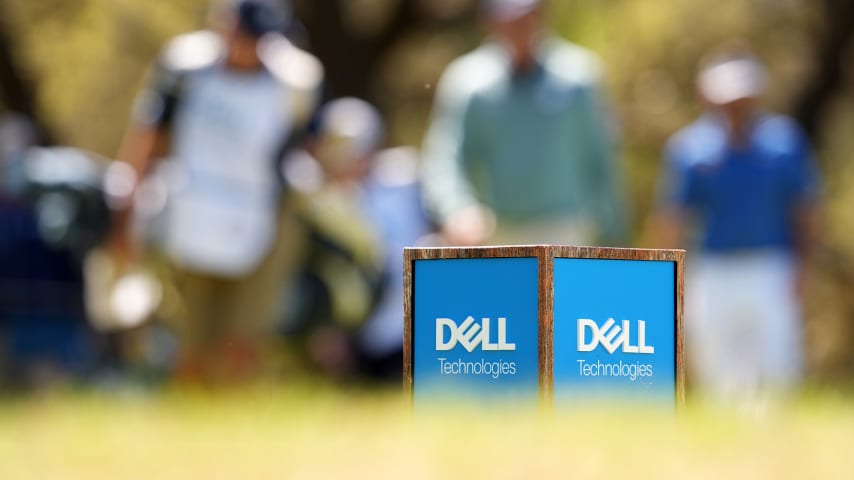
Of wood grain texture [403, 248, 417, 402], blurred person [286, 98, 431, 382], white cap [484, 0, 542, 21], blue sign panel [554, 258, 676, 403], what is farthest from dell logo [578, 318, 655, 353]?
blurred person [286, 98, 431, 382]

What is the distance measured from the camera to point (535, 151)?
7836 mm

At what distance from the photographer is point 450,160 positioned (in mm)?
7918

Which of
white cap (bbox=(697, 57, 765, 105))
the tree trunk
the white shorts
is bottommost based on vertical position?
the white shorts

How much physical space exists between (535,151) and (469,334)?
562cm

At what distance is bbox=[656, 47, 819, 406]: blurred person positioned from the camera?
920 centimetres

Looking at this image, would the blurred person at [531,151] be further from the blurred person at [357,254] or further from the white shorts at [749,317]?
the blurred person at [357,254]

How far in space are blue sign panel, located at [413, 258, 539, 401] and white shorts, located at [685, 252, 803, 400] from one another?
6.96 metres

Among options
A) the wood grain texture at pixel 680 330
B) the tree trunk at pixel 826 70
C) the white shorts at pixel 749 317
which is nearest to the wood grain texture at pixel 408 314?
the wood grain texture at pixel 680 330

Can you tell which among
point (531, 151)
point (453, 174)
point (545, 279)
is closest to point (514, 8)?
point (531, 151)

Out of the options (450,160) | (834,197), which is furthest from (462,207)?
(834,197)

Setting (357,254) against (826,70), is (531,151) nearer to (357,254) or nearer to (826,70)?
(357,254)

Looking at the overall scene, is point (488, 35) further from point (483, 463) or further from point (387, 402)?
point (483, 463)

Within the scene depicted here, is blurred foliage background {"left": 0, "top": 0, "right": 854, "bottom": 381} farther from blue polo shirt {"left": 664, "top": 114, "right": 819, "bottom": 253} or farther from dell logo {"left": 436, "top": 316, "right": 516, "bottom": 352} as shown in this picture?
dell logo {"left": 436, "top": 316, "right": 516, "bottom": 352}

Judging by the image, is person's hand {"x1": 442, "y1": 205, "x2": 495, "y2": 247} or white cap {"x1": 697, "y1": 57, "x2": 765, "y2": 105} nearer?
person's hand {"x1": 442, "y1": 205, "x2": 495, "y2": 247}
